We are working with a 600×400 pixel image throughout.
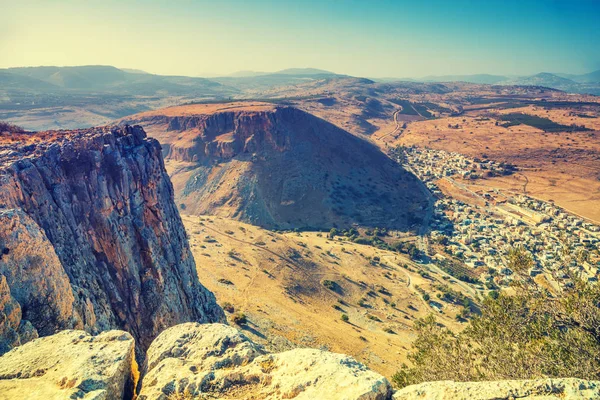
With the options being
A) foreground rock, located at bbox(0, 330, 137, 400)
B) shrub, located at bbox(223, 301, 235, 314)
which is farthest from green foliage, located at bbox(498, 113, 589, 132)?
foreground rock, located at bbox(0, 330, 137, 400)

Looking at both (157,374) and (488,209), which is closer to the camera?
(157,374)

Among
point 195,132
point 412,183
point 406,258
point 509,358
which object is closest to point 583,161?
point 412,183

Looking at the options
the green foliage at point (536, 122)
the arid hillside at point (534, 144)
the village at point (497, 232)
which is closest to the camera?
the village at point (497, 232)

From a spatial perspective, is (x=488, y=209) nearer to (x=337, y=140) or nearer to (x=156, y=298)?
(x=337, y=140)

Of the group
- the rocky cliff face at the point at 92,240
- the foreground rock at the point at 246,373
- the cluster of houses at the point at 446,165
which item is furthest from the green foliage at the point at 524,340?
the cluster of houses at the point at 446,165

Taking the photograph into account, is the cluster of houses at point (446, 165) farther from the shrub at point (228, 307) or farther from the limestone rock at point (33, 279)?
the limestone rock at point (33, 279)

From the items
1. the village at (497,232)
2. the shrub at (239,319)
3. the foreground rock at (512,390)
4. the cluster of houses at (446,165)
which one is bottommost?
the village at (497,232)

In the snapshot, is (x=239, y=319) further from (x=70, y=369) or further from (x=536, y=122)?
(x=536, y=122)
